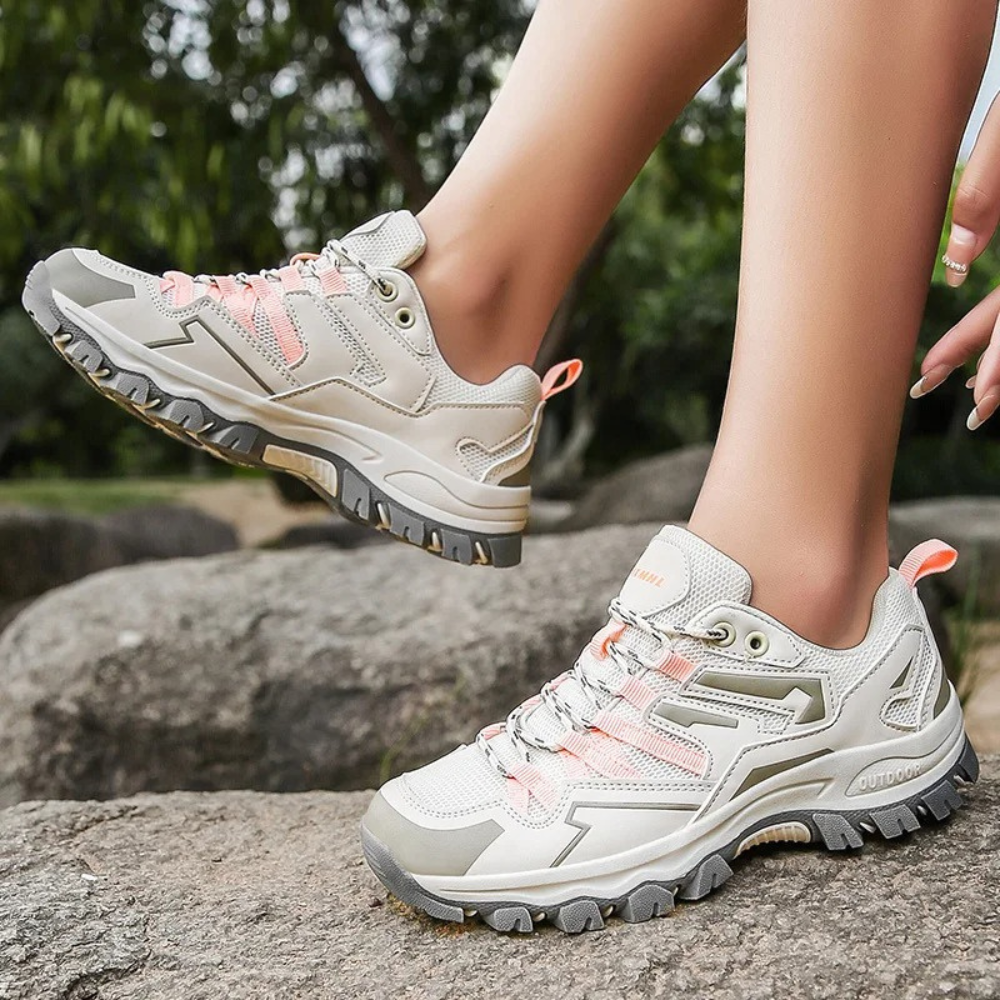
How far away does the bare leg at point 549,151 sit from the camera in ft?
3.38

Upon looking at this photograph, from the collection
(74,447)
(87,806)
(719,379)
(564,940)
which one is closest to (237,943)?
(564,940)

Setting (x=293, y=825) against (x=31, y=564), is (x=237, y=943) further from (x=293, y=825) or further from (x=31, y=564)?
(x=31, y=564)

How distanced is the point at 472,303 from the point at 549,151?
156mm

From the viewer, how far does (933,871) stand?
82 cm

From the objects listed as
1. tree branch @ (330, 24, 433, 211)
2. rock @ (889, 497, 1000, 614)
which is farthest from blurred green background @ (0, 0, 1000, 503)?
rock @ (889, 497, 1000, 614)

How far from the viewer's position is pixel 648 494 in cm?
363

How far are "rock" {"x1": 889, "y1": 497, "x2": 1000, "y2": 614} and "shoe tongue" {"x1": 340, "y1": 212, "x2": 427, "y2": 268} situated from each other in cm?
253

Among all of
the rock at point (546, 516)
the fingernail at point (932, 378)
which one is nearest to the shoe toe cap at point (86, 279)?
the fingernail at point (932, 378)

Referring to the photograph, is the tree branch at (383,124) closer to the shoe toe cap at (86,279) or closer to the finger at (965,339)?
the shoe toe cap at (86,279)

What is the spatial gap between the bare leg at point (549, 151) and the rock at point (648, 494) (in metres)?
2.33

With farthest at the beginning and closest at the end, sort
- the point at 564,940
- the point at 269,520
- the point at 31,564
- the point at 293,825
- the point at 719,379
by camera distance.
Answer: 1. the point at 719,379
2. the point at 269,520
3. the point at 31,564
4. the point at 293,825
5. the point at 564,940

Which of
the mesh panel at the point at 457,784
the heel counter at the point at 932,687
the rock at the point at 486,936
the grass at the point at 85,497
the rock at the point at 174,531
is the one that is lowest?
the grass at the point at 85,497

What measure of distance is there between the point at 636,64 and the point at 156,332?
0.50 metres

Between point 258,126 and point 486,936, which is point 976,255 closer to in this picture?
point 486,936
